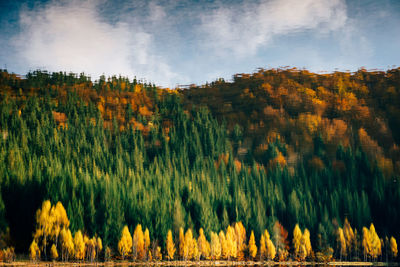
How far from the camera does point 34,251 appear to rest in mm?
85312

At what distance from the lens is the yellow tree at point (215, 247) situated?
107 meters

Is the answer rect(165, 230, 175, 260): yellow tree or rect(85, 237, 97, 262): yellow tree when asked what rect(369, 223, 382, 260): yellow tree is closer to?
rect(165, 230, 175, 260): yellow tree

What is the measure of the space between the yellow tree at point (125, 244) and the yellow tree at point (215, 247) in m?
21.9

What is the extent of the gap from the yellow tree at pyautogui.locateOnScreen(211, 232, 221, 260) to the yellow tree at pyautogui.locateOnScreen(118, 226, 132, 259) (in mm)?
21871

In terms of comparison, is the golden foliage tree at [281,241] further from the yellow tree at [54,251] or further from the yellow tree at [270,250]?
the yellow tree at [54,251]

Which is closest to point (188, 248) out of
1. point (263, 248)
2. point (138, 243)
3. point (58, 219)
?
point (138, 243)

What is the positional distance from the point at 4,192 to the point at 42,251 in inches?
822

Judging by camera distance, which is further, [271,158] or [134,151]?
[271,158]

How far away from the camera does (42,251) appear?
8975 centimetres

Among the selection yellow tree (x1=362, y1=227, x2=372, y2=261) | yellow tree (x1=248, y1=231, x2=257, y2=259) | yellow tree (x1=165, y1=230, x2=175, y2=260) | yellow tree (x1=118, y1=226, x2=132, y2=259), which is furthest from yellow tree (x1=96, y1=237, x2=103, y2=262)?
yellow tree (x1=362, y1=227, x2=372, y2=261)

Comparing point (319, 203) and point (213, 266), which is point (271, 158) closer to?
point (319, 203)

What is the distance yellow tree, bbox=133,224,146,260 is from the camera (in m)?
98.4

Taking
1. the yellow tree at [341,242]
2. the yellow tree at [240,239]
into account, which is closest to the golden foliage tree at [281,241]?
the yellow tree at [240,239]

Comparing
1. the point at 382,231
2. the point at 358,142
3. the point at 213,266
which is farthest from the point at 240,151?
the point at 213,266
